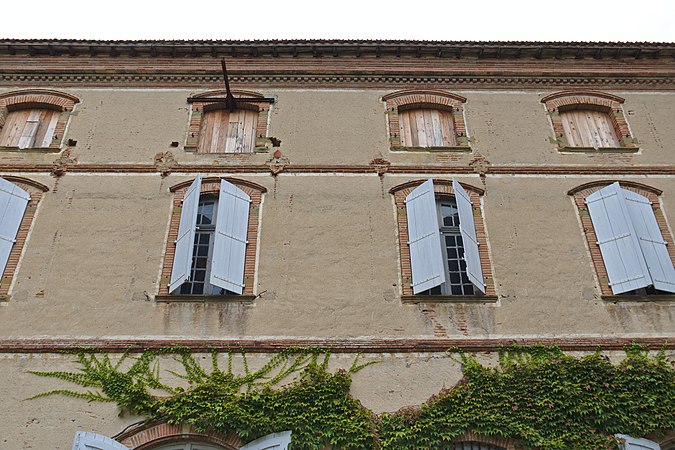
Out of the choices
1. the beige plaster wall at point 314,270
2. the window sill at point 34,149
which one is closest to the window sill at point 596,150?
the beige plaster wall at point 314,270

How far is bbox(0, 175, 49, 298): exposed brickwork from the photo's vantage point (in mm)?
11192

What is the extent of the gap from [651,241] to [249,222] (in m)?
6.80

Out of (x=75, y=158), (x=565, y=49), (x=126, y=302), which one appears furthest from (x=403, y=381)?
(x=565, y=49)

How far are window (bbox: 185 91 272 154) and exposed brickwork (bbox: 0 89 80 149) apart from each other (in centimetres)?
254

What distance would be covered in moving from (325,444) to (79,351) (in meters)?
3.97

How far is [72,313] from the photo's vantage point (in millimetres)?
10812

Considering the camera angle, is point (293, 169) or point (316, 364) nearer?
point (316, 364)

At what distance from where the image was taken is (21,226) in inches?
468

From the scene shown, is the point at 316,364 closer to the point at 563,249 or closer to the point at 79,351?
the point at 79,351

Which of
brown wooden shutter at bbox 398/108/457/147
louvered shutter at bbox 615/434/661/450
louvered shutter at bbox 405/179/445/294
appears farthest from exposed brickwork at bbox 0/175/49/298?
louvered shutter at bbox 615/434/661/450

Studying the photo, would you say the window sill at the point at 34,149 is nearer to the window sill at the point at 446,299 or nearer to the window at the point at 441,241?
the window at the point at 441,241

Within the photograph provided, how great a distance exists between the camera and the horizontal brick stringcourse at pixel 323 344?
1041cm

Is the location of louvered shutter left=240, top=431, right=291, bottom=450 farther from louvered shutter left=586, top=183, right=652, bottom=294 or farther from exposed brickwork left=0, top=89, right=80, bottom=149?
exposed brickwork left=0, top=89, right=80, bottom=149

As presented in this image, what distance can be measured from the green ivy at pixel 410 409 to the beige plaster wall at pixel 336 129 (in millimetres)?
4309
